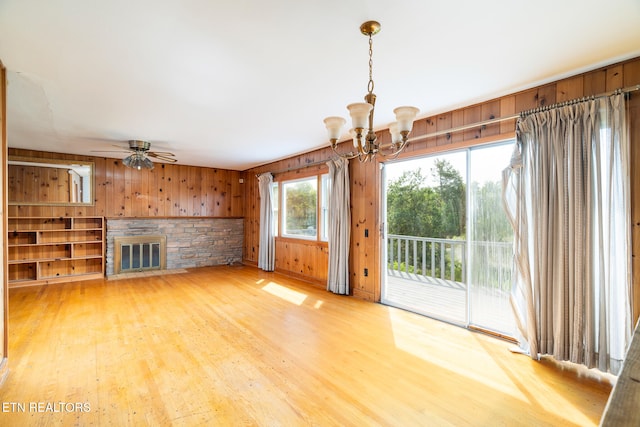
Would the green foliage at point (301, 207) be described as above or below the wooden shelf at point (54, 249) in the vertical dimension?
above

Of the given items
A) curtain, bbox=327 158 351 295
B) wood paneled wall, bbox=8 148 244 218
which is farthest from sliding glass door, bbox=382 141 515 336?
wood paneled wall, bbox=8 148 244 218

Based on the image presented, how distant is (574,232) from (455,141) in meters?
1.43

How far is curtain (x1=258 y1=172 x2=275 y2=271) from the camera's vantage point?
6.40 m

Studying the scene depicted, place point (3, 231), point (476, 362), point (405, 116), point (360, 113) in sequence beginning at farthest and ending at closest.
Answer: point (476, 362) < point (3, 231) < point (405, 116) < point (360, 113)

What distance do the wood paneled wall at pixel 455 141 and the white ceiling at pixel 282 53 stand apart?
129 mm

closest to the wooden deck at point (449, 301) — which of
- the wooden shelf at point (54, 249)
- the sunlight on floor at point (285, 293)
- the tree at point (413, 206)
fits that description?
the tree at point (413, 206)

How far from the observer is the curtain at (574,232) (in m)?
2.21

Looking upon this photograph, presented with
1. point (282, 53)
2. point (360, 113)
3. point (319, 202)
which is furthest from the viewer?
point (319, 202)

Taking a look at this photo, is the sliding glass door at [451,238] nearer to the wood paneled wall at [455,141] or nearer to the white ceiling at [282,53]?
the wood paneled wall at [455,141]

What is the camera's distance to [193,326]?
335cm

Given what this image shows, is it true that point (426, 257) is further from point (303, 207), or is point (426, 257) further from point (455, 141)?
point (303, 207)

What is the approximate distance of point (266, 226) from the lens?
21.1 ft

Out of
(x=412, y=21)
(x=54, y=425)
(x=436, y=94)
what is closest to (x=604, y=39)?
(x=436, y=94)

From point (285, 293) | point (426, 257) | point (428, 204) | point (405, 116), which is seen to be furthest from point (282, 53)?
point (426, 257)
